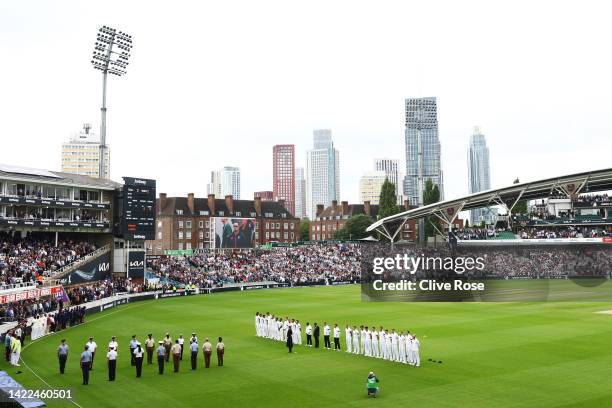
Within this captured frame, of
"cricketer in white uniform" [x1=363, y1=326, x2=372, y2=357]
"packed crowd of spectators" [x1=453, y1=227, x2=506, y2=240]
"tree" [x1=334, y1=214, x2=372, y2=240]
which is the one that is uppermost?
"tree" [x1=334, y1=214, x2=372, y2=240]

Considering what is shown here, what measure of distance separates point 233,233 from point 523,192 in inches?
1819

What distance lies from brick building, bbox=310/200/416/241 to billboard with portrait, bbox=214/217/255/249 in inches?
2769

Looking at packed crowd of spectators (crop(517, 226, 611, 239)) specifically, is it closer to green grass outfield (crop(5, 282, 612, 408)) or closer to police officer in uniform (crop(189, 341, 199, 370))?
green grass outfield (crop(5, 282, 612, 408))

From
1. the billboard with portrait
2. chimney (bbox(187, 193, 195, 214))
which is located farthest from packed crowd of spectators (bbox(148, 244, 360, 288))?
chimney (bbox(187, 193, 195, 214))

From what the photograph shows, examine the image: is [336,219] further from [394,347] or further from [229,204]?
[394,347]

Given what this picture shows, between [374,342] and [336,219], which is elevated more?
[336,219]

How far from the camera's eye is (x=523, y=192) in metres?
51.6

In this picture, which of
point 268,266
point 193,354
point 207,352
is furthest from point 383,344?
point 268,266

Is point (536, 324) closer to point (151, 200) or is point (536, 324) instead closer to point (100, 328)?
point (100, 328)

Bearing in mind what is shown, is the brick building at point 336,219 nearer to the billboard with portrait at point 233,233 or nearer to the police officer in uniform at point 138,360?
the billboard with portrait at point 233,233

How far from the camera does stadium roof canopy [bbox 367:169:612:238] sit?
48.9 m

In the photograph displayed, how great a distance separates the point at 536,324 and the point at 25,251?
41309 mm

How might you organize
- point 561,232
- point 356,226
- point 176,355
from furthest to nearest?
point 356,226 → point 561,232 → point 176,355

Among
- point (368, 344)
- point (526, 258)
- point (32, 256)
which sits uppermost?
point (32, 256)
